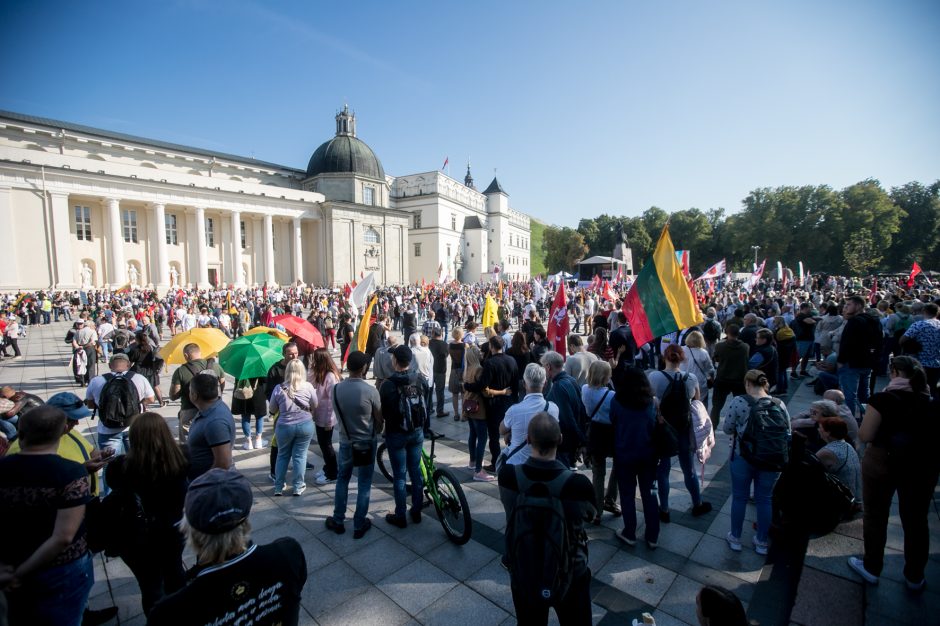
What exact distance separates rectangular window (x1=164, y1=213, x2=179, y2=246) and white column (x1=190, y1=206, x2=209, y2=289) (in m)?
1.85

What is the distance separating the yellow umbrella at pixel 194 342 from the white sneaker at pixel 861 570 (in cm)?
772

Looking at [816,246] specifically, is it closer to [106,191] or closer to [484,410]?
[484,410]

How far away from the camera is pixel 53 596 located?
2.46 m

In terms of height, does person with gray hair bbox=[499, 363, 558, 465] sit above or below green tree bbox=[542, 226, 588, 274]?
below

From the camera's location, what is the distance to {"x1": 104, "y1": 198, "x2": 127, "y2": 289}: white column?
36188mm

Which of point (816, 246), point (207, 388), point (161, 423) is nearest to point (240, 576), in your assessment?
point (161, 423)

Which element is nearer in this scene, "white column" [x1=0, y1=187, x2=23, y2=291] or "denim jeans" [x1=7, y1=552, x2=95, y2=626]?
"denim jeans" [x1=7, y1=552, x2=95, y2=626]

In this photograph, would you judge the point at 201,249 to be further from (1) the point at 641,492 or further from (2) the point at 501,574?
(1) the point at 641,492

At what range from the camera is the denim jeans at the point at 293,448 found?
520cm

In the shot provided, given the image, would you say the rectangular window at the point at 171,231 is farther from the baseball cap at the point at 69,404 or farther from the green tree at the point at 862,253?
the green tree at the point at 862,253

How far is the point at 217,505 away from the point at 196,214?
4827 cm

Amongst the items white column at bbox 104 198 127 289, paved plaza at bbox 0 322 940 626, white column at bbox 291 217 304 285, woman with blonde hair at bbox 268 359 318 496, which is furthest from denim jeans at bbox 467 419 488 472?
white column at bbox 291 217 304 285

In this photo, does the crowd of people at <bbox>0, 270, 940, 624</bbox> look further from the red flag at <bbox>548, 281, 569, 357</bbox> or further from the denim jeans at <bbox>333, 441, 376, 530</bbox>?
the red flag at <bbox>548, 281, 569, 357</bbox>

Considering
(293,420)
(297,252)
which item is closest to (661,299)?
(293,420)
